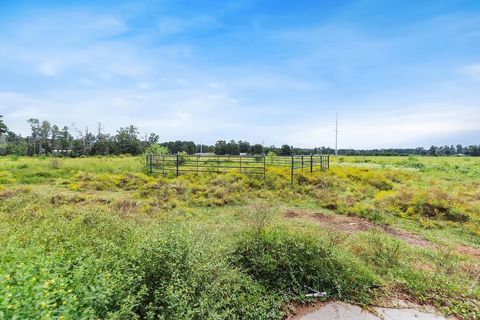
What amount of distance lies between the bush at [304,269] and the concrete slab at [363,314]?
0.64 ft

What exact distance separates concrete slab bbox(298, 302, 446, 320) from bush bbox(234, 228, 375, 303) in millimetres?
196

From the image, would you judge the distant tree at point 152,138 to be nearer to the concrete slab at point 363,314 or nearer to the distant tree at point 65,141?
the distant tree at point 65,141

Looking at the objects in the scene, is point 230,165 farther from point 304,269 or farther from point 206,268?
point 206,268

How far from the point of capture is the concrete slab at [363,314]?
9.91 feet

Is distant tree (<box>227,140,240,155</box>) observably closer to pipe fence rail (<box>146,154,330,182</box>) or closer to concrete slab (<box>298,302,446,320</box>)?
pipe fence rail (<box>146,154,330,182</box>)

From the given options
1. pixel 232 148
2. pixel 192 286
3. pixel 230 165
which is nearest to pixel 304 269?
pixel 192 286

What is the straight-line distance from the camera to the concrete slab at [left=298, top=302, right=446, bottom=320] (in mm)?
3020

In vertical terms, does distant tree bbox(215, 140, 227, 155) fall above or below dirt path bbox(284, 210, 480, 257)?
above

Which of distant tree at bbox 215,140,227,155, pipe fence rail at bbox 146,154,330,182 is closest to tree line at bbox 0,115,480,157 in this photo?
distant tree at bbox 215,140,227,155

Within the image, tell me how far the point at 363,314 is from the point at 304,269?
822 millimetres

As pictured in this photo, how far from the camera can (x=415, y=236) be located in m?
6.26

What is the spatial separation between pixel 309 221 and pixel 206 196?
14.7ft

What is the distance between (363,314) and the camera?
10.1ft

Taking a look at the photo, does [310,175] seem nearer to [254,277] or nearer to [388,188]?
[388,188]
